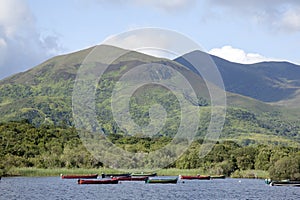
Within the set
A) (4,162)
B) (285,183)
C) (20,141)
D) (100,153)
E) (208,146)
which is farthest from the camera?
(208,146)

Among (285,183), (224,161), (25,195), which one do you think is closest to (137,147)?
(224,161)

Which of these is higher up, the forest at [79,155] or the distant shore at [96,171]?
the forest at [79,155]

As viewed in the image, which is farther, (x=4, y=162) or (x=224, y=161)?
(x=224, y=161)

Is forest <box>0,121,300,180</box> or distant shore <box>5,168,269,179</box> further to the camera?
forest <box>0,121,300,180</box>

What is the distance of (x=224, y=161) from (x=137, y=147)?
23674mm

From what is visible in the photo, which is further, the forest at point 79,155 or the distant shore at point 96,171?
the forest at point 79,155

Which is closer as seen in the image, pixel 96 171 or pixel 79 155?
pixel 96 171

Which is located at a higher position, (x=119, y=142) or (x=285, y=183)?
(x=119, y=142)

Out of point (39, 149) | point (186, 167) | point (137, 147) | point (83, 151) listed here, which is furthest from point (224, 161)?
point (39, 149)

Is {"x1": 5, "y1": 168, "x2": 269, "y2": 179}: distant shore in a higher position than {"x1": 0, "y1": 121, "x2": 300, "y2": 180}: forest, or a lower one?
lower

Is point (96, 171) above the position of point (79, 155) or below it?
below

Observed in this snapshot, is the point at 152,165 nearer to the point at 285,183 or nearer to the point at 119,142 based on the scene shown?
the point at 119,142

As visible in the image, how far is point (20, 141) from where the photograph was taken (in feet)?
484

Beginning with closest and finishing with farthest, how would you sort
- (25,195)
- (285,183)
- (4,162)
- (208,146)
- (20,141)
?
(25,195) → (285,183) → (4,162) → (20,141) → (208,146)
